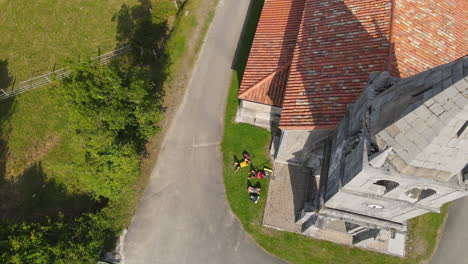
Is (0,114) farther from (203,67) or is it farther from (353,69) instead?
(353,69)

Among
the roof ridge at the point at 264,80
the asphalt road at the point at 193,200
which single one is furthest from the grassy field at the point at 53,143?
the roof ridge at the point at 264,80

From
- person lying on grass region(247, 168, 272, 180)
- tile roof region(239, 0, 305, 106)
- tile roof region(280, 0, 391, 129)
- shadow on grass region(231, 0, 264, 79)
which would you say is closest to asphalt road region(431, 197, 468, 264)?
person lying on grass region(247, 168, 272, 180)

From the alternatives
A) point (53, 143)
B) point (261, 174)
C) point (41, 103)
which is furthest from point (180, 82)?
point (41, 103)

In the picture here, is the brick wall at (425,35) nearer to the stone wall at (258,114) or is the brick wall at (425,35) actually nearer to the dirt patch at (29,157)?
the stone wall at (258,114)

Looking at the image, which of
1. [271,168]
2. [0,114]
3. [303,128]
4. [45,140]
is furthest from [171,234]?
[0,114]

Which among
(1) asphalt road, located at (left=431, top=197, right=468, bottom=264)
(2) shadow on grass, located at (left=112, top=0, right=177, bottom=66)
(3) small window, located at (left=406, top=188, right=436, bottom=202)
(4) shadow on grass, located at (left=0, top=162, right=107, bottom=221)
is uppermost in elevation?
(2) shadow on grass, located at (left=112, top=0, right=177, bottom=66)

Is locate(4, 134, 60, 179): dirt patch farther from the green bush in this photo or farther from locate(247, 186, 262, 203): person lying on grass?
locate(247, 186, 262, 203): person lying on grass

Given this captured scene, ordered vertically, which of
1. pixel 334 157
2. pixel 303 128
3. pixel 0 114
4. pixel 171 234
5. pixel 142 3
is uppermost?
pixel 142 3
